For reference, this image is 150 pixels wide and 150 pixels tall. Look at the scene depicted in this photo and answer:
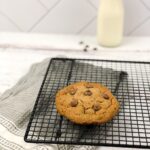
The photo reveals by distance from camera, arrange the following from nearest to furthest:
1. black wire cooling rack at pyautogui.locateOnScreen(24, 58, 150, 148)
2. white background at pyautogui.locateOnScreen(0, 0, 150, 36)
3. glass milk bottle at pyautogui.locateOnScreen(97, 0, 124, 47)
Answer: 1. black wire cooling rack at pyautogui.locateOnScreen(24, 58, 150, 148)
2. glass milk bottle at pyautogui.locateOnScreen(97, 0, 124, 47)
3. white background at pyautogui.locateOnScreen(0, 0, 150, 36)

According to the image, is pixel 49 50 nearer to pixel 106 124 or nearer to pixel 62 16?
pixel 62 16

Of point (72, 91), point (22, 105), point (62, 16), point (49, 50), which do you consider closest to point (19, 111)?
point (22, 105)

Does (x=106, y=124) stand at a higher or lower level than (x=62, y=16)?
lower

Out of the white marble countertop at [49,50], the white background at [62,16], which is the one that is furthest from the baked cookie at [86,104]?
the white background at [62,16]

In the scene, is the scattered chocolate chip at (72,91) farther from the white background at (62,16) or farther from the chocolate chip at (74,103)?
the white background at (62,16)

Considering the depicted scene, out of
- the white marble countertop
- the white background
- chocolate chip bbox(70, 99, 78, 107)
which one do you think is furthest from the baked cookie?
the white background

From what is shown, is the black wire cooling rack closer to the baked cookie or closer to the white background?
the baked cookie

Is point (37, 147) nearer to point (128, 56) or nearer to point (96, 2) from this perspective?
point (128, 56)
